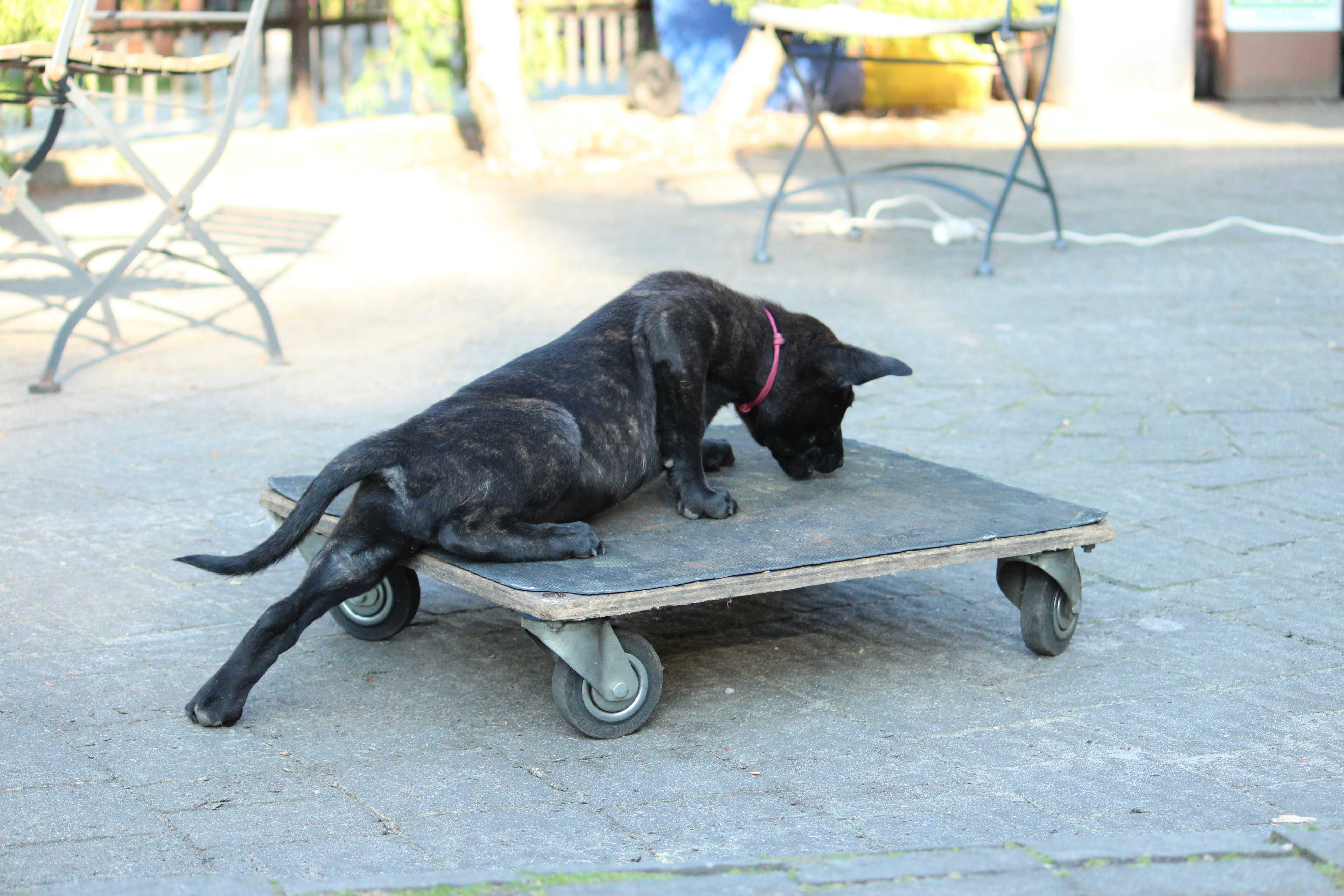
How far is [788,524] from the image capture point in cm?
331

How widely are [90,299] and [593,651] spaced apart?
11.5 feet

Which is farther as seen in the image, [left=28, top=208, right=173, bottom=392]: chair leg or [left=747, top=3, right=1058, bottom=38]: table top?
[left=747, top=3, right=1058, bottom=38]: table top

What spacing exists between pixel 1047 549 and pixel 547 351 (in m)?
1.33

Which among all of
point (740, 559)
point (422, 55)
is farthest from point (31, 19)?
point (422, 55)

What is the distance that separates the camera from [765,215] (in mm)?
8602

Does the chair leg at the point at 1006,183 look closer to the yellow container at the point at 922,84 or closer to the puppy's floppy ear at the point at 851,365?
the puppy's floppy ear at the point at 851,365

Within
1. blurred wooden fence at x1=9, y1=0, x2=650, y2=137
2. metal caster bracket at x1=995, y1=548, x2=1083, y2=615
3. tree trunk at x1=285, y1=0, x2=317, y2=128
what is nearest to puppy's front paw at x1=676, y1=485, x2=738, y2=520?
metal caster bracket at x1=995, y1=548, x2=1083, y2=615

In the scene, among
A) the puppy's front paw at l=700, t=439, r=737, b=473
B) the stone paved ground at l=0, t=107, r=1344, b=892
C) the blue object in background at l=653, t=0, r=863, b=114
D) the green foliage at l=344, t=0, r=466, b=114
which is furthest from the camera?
the blue object in background at l=653, t=0, r=863, b=114

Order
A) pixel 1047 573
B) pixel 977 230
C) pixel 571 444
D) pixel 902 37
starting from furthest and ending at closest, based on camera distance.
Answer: pixel 977 230, pixel 902 37, pixel 1047 573, pixel 571 444

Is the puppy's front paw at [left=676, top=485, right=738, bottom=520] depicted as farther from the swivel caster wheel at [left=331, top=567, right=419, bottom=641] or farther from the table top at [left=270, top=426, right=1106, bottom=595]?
the swivel caster wheel at [left=331, top=567, right=419, bottom=641]

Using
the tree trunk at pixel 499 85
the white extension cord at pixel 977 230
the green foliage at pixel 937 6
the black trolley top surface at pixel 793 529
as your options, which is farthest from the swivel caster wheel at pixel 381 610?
the green foliage at pixel 937 6

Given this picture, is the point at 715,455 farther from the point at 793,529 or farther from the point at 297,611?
the point at 297,611

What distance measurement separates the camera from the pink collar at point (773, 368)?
146 inches

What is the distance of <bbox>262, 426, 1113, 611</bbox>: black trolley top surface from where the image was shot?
2914mm
